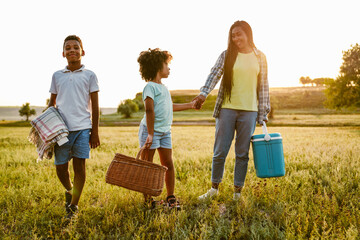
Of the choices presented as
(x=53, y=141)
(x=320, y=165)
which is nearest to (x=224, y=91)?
(x=53, y=141)

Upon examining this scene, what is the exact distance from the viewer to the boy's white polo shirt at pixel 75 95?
3.54 meters

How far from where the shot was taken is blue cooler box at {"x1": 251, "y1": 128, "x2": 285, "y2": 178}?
383 centimetres

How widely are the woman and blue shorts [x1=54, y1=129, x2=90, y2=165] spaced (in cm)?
163

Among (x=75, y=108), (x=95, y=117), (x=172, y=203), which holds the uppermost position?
(x=75, y=108)

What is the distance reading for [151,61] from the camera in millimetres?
3627

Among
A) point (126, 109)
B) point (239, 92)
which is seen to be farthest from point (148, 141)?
point (126, 109)

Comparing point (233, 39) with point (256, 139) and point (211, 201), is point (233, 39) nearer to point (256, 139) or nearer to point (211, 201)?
point (256, 139)

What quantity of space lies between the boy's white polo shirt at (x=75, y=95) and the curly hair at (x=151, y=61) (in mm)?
667

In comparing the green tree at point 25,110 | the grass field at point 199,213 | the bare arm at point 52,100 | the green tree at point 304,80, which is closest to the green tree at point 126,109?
the green tree at point 25,110

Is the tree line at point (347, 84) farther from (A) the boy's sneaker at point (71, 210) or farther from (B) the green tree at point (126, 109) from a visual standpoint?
(B) the green tree at point (126, 109)

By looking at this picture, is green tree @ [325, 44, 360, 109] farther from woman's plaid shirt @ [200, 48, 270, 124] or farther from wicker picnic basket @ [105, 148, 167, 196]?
wicker picnic basket @ [105, 148, 167, 196]

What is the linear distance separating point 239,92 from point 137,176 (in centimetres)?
187

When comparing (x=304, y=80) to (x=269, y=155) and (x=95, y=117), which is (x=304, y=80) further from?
(x=95, y=117)

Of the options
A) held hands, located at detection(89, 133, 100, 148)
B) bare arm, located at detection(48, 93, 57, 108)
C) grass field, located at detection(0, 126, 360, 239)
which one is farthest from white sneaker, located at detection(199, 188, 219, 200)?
bare arm, located at detection(48, 93, 57, 108)
